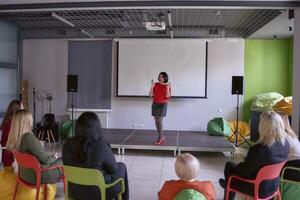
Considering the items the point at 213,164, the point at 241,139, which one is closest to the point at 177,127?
the point at 241,139

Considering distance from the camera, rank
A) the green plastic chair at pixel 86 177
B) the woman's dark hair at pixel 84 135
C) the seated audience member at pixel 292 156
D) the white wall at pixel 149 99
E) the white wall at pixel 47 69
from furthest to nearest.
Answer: the white wall at pixel 47 69 < the white wall at pixel 149 99 < the seated audience member at pixel 292 156 < the woman's dark hair at pixel 84 135 < the green plastic chair at pixel 86 177

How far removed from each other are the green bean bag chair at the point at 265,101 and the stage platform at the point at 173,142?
1.48m

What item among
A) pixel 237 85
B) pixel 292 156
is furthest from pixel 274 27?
pixel 292 156

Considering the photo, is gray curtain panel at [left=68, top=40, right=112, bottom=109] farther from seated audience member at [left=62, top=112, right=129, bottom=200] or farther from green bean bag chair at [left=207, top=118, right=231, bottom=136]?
seated audience member at [left=62, top=112, right=129, bottom=200]

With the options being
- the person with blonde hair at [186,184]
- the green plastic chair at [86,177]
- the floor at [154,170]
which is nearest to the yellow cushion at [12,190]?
the floor at [154,170]

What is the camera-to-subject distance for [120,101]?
957cm

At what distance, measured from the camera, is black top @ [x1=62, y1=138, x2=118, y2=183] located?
275 cm

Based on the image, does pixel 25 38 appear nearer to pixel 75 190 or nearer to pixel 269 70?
pixel 269 70

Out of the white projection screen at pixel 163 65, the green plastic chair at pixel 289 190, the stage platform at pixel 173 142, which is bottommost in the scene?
the stage platform at pixel 173 142

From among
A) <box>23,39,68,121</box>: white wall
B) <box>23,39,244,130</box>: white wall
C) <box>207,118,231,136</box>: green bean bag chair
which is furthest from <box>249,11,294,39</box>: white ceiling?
<box>23,39,68,121</box>: white wall

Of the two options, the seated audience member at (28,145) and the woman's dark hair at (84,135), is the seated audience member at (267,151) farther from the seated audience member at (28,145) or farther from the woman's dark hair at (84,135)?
the seated audience member at (28,145)

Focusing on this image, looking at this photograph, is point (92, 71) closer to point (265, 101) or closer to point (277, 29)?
point (265, 101)

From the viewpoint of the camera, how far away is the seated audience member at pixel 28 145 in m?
3.27

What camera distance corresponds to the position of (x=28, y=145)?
10.7 ft
